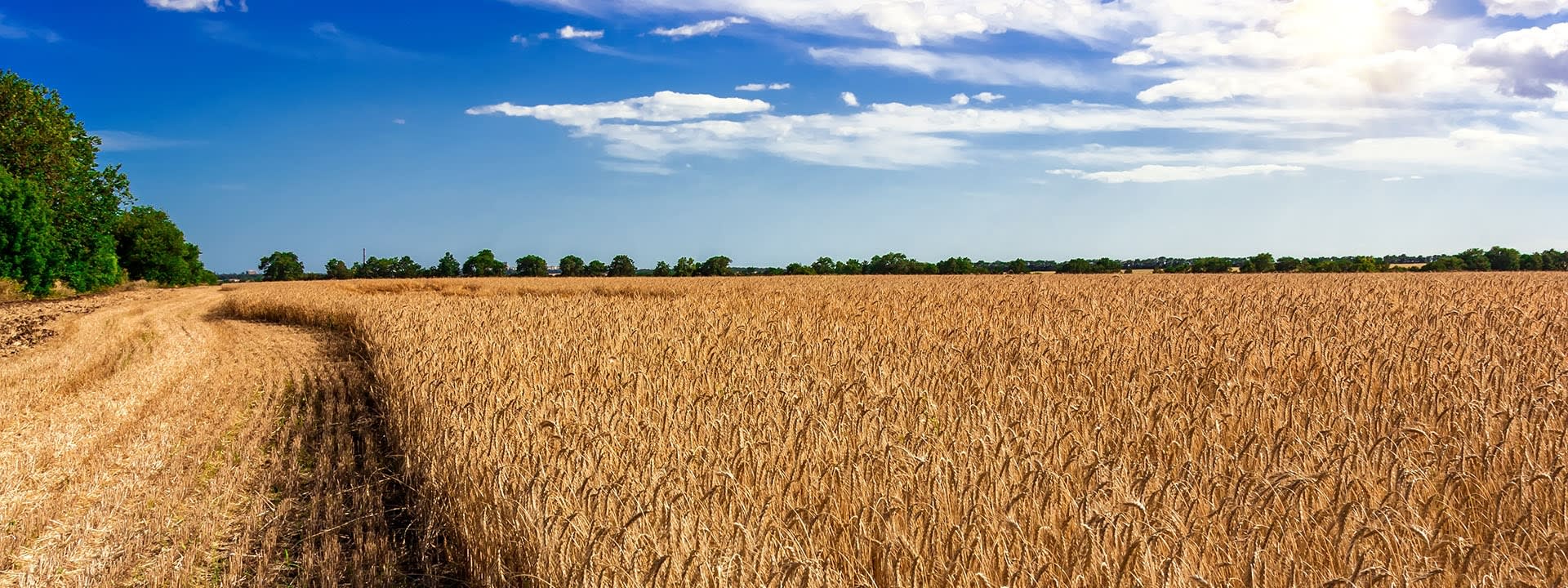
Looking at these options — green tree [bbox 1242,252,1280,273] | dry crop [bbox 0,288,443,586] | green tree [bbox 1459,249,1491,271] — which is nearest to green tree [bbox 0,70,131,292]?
dry crop [bbox 0,288,443,586]

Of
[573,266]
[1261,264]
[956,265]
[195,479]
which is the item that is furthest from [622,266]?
[195,479]

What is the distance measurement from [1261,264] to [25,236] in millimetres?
69839

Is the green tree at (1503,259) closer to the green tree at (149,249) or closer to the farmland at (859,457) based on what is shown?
the farmland at (859,457)

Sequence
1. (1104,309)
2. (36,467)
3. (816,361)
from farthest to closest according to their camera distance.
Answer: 1. (1104,309)
2. (816,361)
3. (36,467)

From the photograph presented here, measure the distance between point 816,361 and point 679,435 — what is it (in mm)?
2723

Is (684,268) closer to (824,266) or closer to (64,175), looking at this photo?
(824,266)

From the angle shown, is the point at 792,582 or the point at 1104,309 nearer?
the point at 792,582

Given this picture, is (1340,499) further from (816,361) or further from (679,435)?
(816,361)

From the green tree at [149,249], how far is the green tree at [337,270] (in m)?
11.1

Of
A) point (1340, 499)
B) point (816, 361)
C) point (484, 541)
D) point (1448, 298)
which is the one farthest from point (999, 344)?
point (1448, 298)

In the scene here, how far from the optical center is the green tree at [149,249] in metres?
69.0

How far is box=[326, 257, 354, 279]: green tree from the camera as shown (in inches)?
3046

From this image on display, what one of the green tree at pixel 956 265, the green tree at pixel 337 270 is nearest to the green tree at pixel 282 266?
the green tree at pixel 337 270

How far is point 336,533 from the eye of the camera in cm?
507
